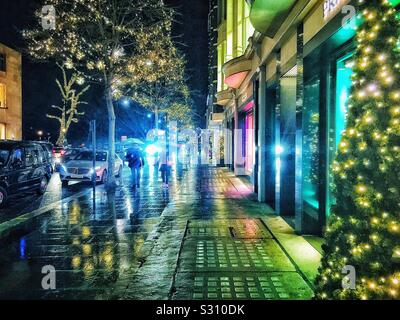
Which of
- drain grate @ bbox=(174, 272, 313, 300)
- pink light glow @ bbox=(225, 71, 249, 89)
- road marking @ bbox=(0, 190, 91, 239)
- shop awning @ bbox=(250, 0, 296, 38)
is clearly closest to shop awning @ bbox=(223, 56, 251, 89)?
pink light glow @ bbox=(225, 71, 249, 89)

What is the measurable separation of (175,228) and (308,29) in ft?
16.4

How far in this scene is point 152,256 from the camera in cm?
661

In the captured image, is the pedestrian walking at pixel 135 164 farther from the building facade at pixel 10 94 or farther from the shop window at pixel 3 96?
the shop window at pixel 3 96

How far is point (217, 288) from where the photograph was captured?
202 inches

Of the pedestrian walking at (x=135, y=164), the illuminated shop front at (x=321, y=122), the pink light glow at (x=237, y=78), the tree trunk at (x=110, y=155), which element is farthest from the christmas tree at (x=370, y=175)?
the tree trunk at (x=110, y=155)

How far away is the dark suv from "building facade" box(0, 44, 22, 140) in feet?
76.5

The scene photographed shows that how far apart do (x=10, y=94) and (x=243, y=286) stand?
3671cm

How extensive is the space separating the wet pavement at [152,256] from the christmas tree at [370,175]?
4.92ft

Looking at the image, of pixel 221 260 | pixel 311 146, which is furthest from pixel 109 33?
pixel 221 260

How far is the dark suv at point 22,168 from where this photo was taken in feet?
39.2

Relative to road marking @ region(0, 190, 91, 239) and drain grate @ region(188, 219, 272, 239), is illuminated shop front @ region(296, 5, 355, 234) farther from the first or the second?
road marking @ region(0, 190, 91, 239)

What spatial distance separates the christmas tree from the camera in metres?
3.29

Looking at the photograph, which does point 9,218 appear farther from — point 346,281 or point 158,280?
point 346,281

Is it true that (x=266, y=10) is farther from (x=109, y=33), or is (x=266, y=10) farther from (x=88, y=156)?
(x=88, y=156)
